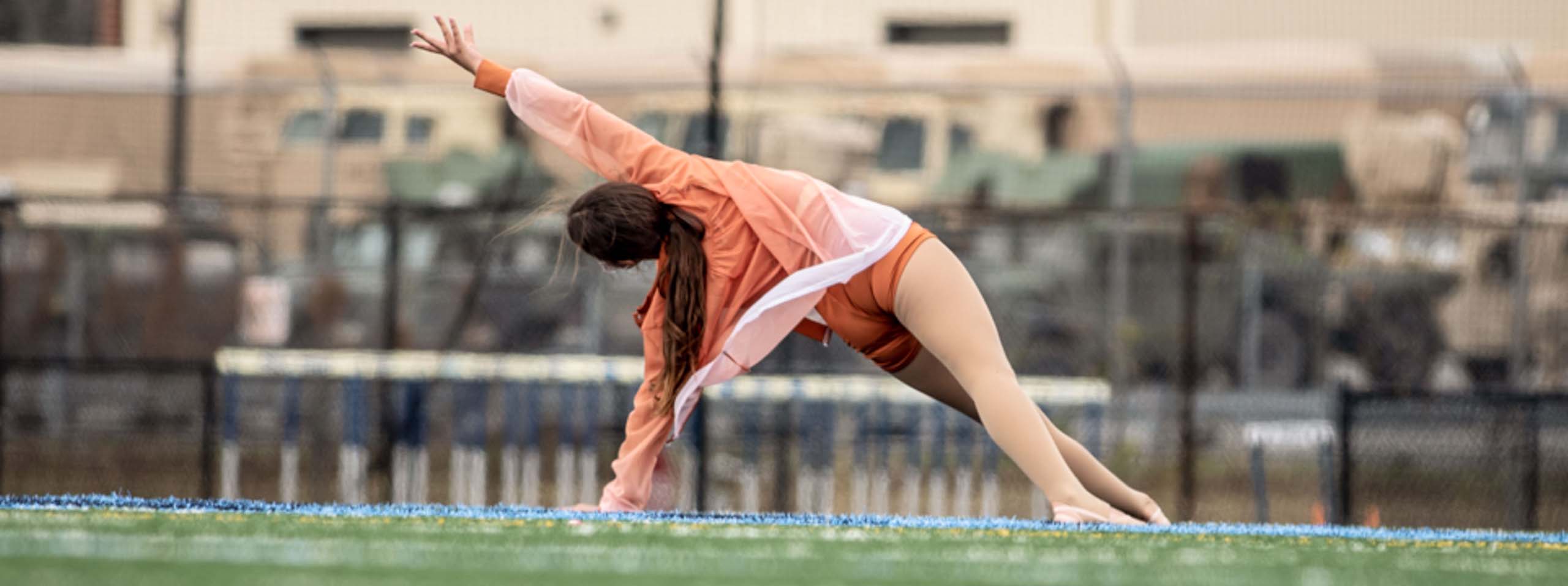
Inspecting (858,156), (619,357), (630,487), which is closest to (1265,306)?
(858,156)

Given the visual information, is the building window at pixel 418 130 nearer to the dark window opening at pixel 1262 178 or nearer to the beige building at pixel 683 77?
the beige building at pixel 683 77

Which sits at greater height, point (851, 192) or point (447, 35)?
point (447, 35)

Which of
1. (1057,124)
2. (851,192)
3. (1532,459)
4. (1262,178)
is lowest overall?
(1532,459)

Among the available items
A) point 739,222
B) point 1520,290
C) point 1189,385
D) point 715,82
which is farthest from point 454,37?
point 1520,290

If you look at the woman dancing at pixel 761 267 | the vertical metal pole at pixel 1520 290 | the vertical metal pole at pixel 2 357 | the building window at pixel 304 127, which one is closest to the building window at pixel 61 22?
the building window at pixel 304 127

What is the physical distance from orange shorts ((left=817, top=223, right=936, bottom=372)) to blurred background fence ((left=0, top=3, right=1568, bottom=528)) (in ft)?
10.7

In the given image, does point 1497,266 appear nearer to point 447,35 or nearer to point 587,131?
point 587,131

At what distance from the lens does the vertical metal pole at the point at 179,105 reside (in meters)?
9.30

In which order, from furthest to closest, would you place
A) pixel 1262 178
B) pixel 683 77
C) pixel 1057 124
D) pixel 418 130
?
pixel 1262 178 < pixel 1057 124 < pixel 418 130 < pixel 683 77

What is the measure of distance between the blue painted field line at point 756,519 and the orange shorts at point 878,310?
17.4 inches

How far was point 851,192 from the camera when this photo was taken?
9195 millimetres

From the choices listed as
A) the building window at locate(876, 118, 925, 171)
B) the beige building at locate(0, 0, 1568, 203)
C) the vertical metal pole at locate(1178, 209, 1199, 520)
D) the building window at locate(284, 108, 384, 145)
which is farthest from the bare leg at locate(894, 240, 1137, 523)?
the building window at locate(284, 108, 384, 145)

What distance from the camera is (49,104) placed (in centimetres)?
970

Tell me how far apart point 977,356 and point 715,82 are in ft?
11.2
